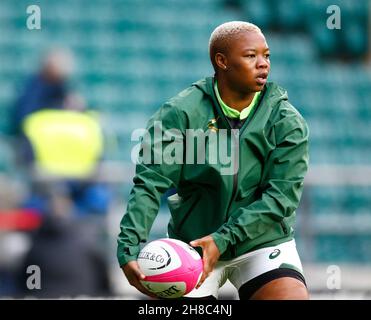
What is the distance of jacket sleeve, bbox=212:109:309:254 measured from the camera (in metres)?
4.65

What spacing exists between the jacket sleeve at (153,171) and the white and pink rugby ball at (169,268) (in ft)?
0.37

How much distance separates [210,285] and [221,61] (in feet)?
3.35

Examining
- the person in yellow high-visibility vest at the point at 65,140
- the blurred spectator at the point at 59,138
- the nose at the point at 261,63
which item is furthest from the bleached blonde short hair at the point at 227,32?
the person in yellow high-visibility vest at the point at 65,140

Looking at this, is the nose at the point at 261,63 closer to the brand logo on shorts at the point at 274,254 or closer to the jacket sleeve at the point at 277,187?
the jacket sleeve at the point at 277,187

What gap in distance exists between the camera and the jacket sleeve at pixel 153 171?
465 centimetres

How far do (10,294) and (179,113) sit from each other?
174 inches

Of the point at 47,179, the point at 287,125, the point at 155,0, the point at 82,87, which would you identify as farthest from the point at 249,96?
the point at 155,0

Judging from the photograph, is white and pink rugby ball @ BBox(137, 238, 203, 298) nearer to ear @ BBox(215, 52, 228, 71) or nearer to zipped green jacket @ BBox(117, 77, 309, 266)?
zipped green jacket @ BBox(117, 77, 309, 266)

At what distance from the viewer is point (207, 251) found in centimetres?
457

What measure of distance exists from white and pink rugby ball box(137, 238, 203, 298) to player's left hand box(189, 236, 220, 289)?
27 millimetres

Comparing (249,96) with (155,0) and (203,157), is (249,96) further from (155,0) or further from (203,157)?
(155,0)

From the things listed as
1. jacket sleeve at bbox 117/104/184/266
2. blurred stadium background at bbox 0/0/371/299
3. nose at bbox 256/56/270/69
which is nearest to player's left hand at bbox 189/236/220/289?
jacket sleeve at bbox 117/104/184/266

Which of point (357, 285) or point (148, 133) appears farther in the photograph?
point (357, 285)
